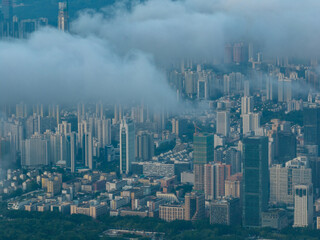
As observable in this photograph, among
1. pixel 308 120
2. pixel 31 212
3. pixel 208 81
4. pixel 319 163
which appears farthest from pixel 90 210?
pixel 208 81

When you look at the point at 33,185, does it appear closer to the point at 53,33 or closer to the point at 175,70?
the point at 53,33

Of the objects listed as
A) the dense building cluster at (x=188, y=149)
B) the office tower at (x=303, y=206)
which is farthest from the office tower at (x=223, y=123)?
the office tower at (x=303, y=206)

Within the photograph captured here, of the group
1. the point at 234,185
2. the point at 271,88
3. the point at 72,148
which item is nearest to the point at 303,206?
the point at 234,185

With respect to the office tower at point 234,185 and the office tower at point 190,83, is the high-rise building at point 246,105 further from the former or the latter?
the office tower at point 234,185

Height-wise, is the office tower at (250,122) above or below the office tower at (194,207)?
above

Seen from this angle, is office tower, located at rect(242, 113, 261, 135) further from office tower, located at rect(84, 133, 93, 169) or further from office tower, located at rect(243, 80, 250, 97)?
office tower, located at rect(84, 133, 93, 169)

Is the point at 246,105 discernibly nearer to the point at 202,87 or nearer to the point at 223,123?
the point at 202,87

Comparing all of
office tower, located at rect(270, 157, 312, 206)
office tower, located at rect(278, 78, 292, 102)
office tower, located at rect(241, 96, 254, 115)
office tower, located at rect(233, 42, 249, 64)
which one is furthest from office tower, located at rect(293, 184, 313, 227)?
office tower, located at rect(278, 78, 292, 102)
